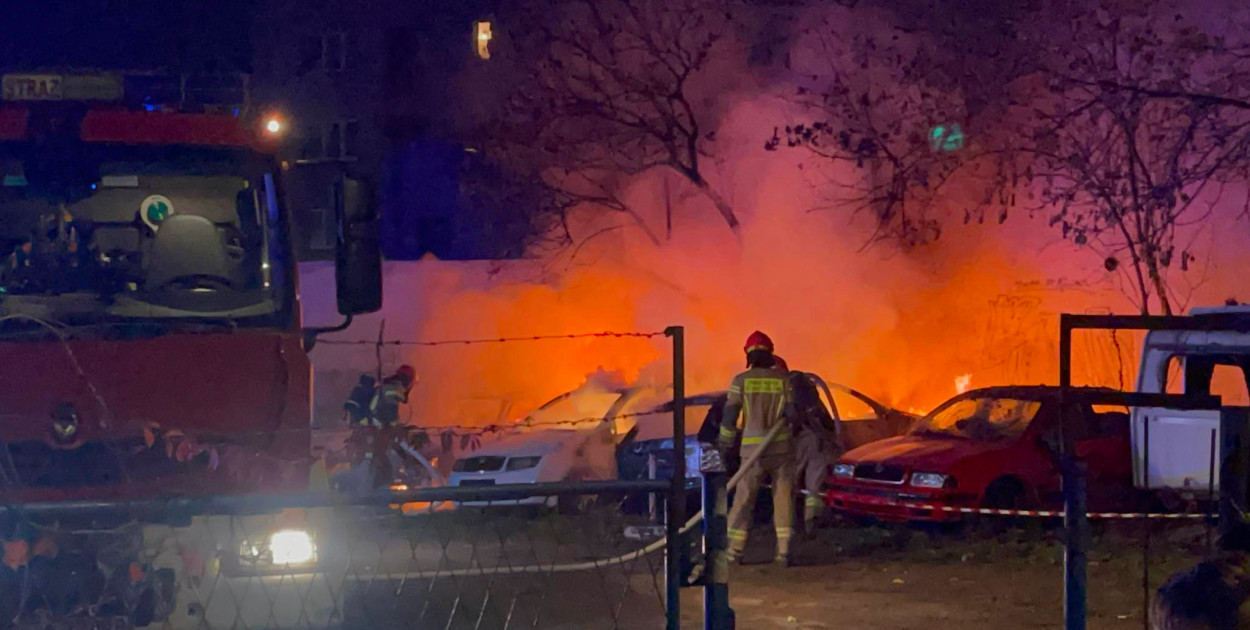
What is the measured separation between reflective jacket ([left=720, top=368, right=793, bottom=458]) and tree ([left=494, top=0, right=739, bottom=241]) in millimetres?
11645

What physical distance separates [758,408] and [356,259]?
14.5 ft

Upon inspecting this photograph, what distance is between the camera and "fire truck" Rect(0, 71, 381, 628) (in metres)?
5.65

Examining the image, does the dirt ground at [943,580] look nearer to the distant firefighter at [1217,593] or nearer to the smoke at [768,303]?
the distant firefighter at [1217,593]

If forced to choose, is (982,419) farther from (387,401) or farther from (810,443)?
(387,401)

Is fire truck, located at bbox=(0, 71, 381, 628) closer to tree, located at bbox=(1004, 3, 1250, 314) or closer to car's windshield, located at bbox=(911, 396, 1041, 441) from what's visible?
car's windshield, located at bbox=(911, 396, 1041, 441)

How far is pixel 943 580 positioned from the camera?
10.3 meters

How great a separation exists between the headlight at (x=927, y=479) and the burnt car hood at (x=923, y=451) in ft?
0.14

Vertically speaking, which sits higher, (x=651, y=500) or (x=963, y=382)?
(x=963, y=382)

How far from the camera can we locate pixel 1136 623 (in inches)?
341

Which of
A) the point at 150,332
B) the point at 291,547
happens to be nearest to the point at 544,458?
the point at 150,332

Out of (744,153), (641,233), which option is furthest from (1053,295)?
(641,233)

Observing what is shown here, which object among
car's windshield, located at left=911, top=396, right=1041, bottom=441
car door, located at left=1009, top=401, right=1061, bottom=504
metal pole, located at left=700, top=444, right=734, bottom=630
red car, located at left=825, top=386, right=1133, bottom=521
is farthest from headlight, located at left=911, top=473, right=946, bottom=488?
metal pole, located at left=700, top=444, right=734, bottom=630

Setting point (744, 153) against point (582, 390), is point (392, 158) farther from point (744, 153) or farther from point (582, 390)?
point (582, 390)

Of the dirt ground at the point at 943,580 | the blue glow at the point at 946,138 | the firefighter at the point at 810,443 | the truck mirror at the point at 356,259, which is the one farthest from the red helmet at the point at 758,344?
the blue glow at the point at 946,138
